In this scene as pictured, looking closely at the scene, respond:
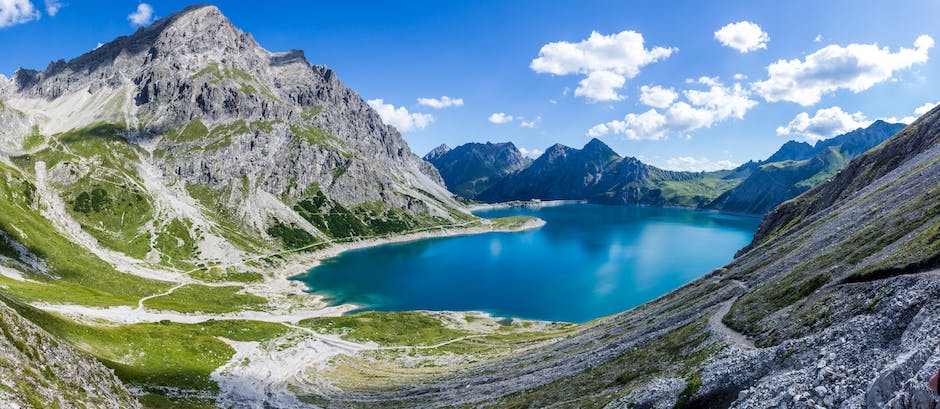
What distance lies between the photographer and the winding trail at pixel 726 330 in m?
40.6

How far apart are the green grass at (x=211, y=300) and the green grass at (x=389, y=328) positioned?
26212mm

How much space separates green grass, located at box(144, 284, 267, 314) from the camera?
121537 mm

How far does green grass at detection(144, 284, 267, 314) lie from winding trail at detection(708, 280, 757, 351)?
114 meters

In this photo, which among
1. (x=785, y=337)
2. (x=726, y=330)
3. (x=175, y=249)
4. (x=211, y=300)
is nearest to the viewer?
(x=785, y=337)

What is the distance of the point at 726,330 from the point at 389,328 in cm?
8421

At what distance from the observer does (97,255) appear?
15888 cm

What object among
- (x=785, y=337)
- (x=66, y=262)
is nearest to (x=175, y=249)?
(x=66, y=262)

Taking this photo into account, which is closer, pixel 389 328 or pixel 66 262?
pixel 389 328

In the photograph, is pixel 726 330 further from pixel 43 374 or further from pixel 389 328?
pixel 389 328

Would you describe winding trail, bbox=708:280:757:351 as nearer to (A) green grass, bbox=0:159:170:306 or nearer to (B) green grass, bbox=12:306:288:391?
(B) green grass, bbox=12:306:288:391

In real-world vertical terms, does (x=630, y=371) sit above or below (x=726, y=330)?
below

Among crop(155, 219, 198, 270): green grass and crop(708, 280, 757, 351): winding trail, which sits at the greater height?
crop(155, 219, 198, 270): green grass

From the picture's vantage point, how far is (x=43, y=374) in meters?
30.9

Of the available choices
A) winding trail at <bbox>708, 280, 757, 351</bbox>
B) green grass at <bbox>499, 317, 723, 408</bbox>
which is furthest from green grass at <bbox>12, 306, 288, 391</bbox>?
winding trail at <bbox>708, 280, 757, 351</bbox>
